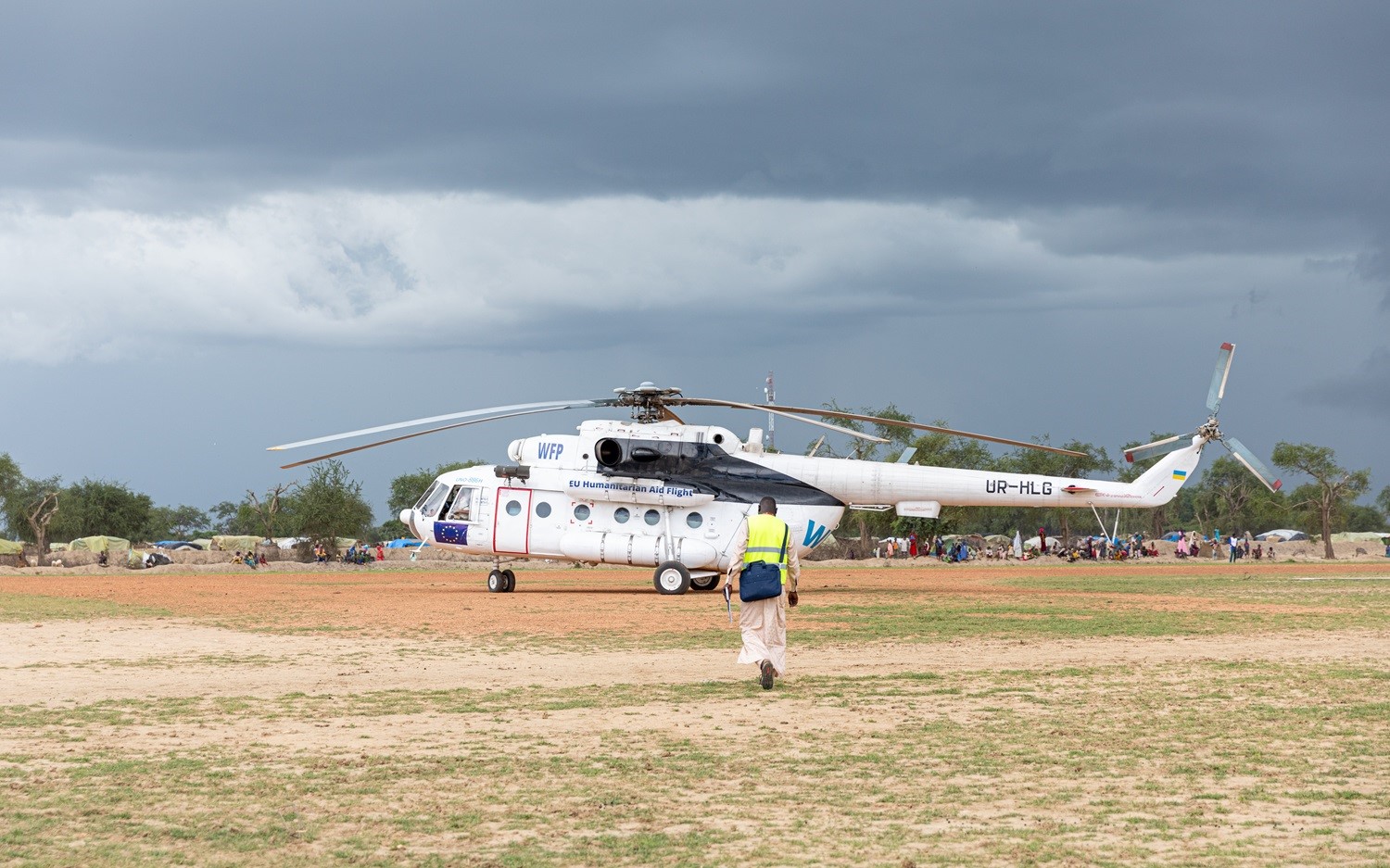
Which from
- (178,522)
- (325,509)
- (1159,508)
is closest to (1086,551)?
(1159,508)

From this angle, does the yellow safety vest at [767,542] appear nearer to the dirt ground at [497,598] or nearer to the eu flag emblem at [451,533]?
the dirt ground at [497,598]

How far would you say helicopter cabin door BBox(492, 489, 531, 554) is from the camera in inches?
1145

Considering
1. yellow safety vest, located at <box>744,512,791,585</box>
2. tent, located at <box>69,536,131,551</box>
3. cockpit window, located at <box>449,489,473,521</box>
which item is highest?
cockpit window, located at <box>449,489,473,521</box>

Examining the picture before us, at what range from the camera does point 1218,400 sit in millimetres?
29281

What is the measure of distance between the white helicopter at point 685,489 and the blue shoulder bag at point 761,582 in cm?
1456

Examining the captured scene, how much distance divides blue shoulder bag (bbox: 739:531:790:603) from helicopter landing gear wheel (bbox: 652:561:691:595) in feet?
50.6

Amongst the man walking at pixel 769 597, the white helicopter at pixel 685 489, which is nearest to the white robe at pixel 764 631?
the man walking at pixel 769 597

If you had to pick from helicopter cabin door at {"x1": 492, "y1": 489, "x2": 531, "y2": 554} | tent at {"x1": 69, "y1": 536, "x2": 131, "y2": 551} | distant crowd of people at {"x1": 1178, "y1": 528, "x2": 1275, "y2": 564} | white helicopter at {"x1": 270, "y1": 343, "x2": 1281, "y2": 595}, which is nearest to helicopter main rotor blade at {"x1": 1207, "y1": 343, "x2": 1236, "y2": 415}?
white helicopter at {"x1": 270, "y1": 343, "x2": 1281, "y2": 595}

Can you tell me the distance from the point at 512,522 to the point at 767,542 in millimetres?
17114

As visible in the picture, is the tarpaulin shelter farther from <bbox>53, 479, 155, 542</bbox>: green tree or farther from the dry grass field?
the dry grass field

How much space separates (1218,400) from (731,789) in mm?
24283

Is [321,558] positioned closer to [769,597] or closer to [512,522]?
[512,522]

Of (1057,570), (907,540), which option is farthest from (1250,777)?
(907,540)

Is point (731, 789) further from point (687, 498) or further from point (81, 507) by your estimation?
point (81, 507)
